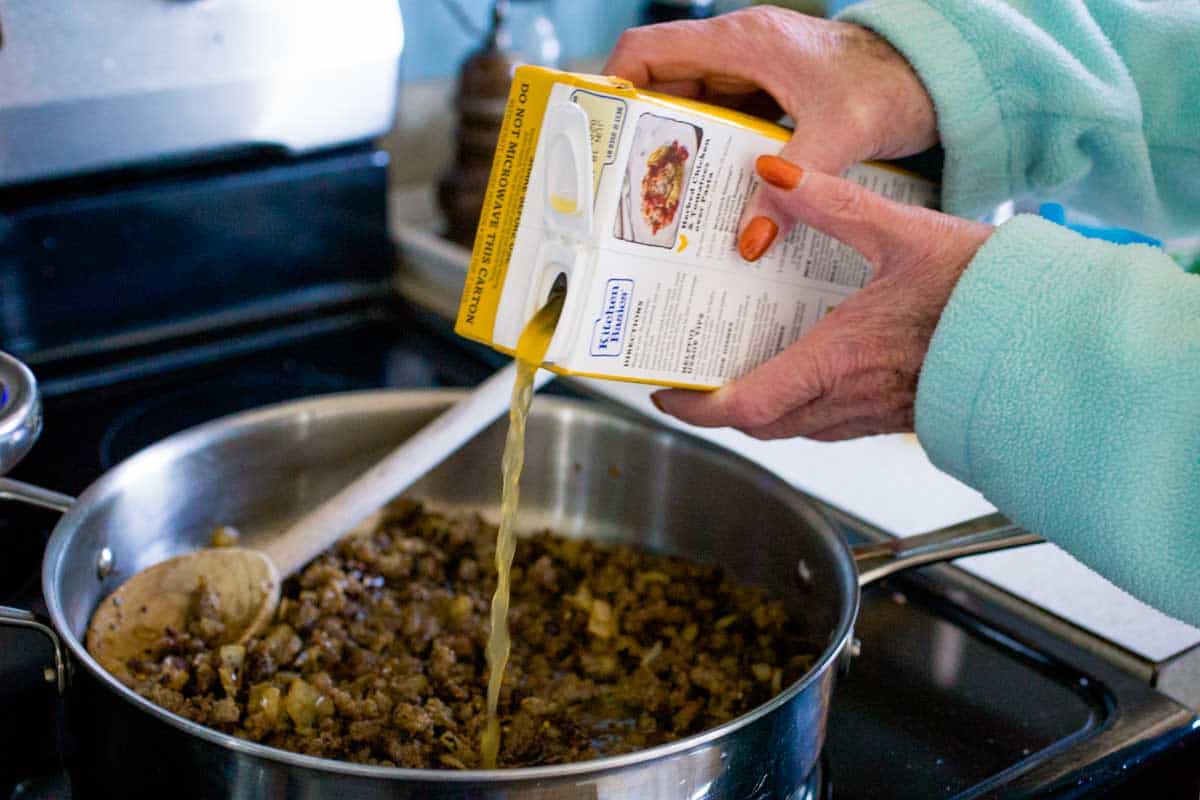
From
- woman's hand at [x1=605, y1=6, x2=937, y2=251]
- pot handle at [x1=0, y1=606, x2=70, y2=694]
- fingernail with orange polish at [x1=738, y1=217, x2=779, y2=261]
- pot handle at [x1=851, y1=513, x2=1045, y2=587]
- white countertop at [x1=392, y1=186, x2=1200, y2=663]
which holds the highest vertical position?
woman's hand at [x1=605, y1=6, x2=937, y2=251]

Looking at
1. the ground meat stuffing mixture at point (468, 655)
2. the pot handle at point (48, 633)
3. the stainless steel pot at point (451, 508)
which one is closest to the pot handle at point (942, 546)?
the stainless steel pot at point (451, 508)

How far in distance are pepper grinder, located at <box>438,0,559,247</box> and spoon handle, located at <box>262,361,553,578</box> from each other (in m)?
0.51

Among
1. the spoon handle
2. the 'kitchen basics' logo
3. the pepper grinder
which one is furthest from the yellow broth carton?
the pepper grinder

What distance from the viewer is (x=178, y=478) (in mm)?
905

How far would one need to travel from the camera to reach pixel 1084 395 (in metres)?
0.65

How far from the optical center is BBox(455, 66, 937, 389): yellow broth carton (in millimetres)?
634

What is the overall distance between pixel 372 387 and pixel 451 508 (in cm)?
19

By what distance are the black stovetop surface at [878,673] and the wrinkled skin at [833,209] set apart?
0.56 ft

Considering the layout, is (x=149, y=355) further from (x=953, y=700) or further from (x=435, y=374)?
(x=953, y=700)

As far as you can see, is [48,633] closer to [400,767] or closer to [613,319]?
[400,767]

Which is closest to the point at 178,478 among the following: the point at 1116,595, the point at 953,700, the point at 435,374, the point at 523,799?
the point at 435,374

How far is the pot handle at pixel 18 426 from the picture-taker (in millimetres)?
717

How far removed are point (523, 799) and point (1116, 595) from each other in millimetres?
532

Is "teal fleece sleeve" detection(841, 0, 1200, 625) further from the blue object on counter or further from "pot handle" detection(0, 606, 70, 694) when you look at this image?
"pot handle" detection(0, 606, 70, 694)
